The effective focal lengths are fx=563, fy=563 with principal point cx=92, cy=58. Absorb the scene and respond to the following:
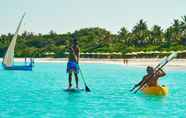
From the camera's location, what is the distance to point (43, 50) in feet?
531

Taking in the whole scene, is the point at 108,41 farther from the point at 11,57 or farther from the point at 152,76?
the point at 152,76

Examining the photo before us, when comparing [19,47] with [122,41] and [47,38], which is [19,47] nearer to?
[47,38]

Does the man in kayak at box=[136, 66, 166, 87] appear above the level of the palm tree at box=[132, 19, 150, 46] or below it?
below

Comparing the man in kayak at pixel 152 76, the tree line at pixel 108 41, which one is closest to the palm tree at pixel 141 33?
the tree line at pixel 108 41

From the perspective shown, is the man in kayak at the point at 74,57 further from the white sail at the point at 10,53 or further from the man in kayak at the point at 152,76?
the white sail at the point at 10,53

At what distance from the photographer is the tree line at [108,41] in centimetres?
12675

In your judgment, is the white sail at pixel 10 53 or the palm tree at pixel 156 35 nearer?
the white sail at pixel 10 53

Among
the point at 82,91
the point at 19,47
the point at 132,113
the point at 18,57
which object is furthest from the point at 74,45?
the point at 19,47

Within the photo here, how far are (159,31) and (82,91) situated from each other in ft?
357

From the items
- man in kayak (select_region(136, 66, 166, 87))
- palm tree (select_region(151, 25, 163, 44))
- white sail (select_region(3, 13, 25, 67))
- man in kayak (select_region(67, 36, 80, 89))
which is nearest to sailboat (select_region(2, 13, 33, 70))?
white sail (select_region(3, 13, 25, 67))

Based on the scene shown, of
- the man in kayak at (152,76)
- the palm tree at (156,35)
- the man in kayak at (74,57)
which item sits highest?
the palm tree at (156,35)

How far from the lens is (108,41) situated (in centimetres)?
15188

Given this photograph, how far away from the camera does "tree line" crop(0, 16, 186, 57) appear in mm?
126750

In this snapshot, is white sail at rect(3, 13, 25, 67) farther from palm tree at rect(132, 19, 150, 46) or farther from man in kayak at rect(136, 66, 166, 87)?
palm tree at rect(132, 19, 150, 46)
